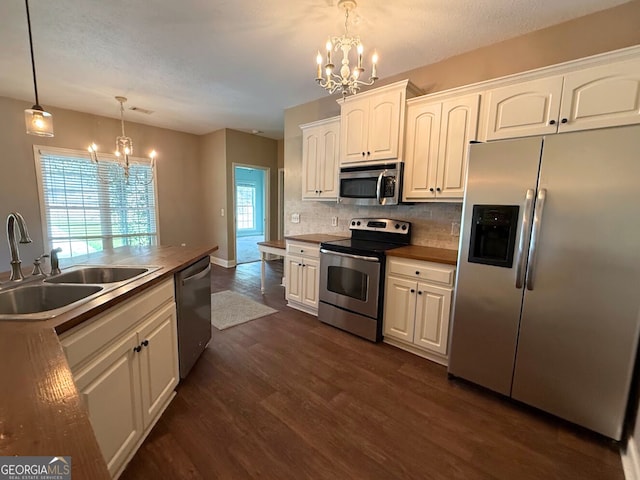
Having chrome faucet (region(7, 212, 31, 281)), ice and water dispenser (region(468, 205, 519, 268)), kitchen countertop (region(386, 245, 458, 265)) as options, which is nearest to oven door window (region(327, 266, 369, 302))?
kitchen countertop (region(386, 245, 458, 265))

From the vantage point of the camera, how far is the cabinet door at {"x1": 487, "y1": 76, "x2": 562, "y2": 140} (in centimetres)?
198

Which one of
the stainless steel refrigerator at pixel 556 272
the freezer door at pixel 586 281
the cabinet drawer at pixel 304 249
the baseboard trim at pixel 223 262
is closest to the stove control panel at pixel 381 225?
the cabinet drawer at pixel 304 249

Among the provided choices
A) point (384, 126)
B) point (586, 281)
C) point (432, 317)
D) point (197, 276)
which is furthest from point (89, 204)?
point (586, 281)

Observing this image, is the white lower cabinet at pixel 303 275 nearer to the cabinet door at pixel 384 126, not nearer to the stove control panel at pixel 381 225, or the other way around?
the stove control panel at pixel 381 225

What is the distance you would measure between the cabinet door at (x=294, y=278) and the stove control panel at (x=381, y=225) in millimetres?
794

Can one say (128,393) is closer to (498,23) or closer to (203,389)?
(203,389)

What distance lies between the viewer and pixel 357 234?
133 inches

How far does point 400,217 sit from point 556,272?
5.21 ft

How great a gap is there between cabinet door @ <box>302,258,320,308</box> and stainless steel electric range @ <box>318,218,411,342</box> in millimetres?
133

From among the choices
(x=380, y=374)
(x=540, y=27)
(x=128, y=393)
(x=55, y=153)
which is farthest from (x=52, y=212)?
(x=540, y=27)

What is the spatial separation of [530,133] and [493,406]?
195 cm

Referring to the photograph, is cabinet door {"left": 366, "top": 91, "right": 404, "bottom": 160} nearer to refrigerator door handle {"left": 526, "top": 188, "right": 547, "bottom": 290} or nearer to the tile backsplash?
the tile backsplash

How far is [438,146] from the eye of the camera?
2553mm

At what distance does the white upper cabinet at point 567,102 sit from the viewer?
173 centimetres
